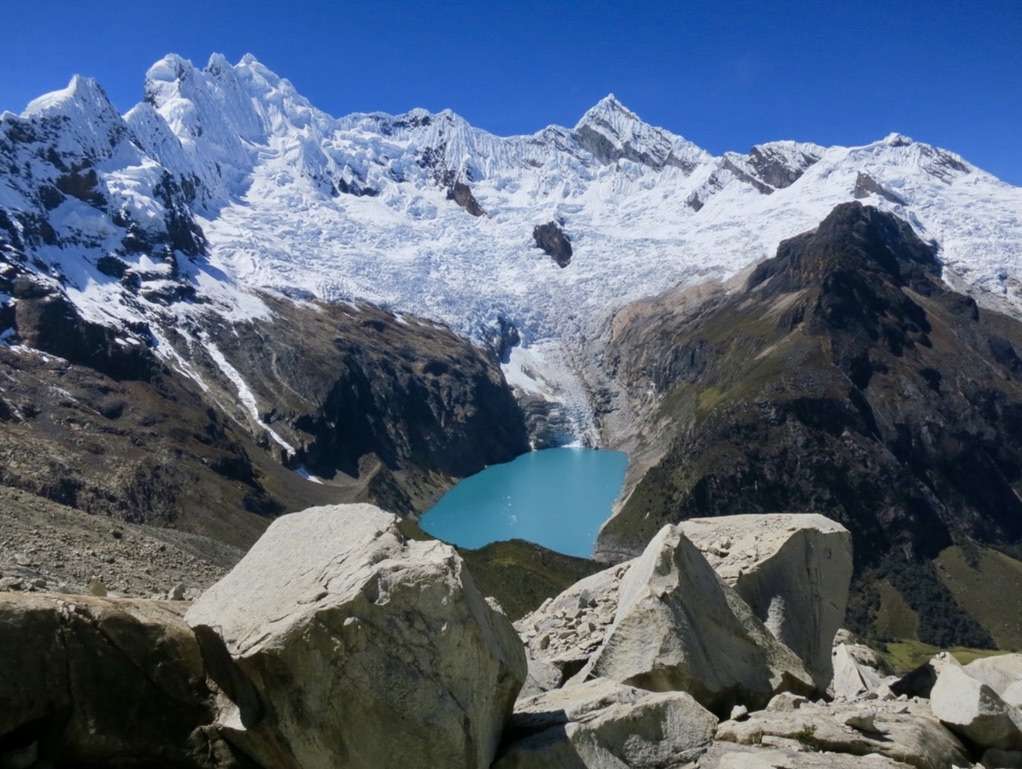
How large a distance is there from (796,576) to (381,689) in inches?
456

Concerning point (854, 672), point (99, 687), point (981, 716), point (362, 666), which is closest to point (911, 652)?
point (854, 672)

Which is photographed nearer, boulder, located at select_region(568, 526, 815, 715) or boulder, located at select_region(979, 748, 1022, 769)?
boulder, located at select_region(979, 748, 1022, 769)

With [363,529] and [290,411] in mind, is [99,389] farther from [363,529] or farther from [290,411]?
[363,529]

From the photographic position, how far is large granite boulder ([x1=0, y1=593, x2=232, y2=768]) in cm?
951

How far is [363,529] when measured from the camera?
12086 mm

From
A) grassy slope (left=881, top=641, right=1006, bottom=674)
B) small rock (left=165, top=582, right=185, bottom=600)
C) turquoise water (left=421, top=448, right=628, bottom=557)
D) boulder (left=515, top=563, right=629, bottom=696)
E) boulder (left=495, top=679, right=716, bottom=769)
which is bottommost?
grassy slope (left=881, top=641, right=1006, bottom=674)

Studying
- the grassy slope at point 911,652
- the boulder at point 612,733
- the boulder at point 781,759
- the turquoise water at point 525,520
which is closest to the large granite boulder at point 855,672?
the boulder at point 781,759

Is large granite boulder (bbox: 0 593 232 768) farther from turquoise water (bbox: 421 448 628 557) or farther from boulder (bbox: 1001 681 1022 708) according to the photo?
turquoise water (bbox: 421 448 628 557)

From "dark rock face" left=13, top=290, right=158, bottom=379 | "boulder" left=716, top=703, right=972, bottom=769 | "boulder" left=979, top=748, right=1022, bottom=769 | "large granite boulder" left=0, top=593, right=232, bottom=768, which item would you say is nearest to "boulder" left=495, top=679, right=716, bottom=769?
"boulder" left=716, top=703, right=972, bottom=769

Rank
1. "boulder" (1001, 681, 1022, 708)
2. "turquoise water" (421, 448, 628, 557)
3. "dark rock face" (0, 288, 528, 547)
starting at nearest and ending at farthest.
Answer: "boulder" (1001, 681, 1022, 708) → "dark rock face" (0, 288, 528, 547) → "turquoise water" (421, 448, 628, 557)

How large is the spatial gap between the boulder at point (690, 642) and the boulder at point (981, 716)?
264cm

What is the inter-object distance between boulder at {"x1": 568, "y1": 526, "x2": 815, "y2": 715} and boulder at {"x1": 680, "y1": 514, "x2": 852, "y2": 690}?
205 centimetres

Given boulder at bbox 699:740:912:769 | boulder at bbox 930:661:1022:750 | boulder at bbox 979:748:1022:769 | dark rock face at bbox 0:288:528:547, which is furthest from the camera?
dark rock face at bbox 0:288:528:547

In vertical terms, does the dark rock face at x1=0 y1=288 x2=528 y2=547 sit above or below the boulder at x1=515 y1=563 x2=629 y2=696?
above
